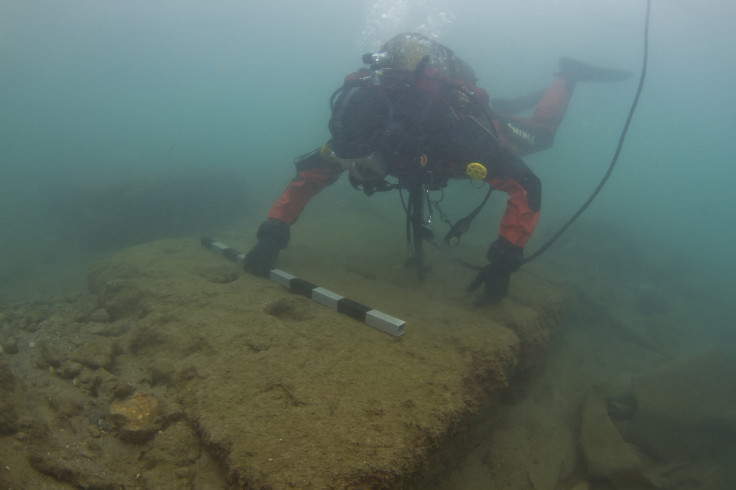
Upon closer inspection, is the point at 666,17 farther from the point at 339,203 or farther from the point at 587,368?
the point at 587,368

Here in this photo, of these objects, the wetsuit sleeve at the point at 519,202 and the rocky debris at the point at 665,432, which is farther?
the wetsuit sleeve at the point at 519,202

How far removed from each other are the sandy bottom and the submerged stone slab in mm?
11

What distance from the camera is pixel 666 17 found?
35.7 metres

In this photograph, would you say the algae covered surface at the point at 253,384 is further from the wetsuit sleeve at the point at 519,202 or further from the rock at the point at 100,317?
the wetsuit sleeve at the point at 519,202

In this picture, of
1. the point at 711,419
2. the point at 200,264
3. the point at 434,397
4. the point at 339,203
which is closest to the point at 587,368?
the point at 711,419

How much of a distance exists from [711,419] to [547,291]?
1.86m

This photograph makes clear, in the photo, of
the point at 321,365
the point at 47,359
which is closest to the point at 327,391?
the point at 321,365

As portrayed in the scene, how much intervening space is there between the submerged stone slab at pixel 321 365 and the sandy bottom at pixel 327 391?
0.03 feet

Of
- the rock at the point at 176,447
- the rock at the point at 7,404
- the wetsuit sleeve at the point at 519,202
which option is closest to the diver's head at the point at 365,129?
the wetsuit sleeve at the point at 519,202

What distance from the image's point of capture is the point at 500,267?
3.32 metres

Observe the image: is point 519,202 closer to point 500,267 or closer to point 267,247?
point 500,267

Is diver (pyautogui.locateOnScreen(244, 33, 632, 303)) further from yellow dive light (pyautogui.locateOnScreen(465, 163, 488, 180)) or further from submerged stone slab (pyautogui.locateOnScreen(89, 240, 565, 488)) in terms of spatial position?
submerged stone slab (pyautogui.locateOnScreen(89, 240, 565, 488))

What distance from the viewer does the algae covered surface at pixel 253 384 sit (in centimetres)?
154

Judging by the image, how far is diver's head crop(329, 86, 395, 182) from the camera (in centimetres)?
335
